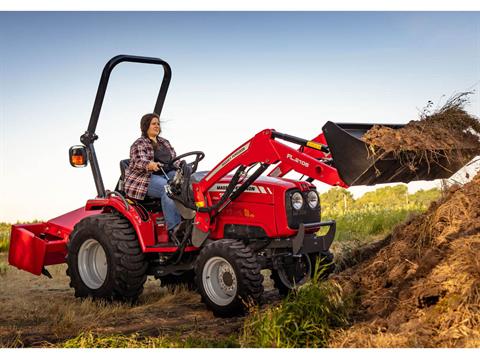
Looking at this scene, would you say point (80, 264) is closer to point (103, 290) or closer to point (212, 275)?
point (103, 290)

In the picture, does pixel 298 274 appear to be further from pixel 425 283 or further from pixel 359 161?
pixel 425 283

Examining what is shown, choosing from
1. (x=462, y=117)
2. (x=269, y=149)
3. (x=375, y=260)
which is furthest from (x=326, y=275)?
(x=462, y=117)

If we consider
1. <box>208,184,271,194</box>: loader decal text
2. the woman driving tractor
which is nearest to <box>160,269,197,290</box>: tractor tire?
the woman driving tractor

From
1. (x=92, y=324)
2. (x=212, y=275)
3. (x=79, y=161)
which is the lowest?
(x=92, y=324)

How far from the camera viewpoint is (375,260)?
6285mm

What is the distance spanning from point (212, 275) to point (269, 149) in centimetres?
120

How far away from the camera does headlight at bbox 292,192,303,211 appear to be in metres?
6.60

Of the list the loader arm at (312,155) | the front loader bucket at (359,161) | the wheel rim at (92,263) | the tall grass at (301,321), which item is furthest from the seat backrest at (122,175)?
the tall grass at (301,321)

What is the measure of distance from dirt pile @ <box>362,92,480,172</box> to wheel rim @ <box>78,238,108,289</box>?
315 cm

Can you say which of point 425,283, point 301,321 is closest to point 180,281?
point 301,321

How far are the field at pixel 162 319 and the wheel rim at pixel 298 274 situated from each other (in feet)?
0.92

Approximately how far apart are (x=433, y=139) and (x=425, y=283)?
1.31 m

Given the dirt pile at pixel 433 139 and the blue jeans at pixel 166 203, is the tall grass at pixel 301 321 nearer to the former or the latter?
the dirt pile at pixel 433 139

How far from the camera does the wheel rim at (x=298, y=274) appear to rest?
22.6ft
